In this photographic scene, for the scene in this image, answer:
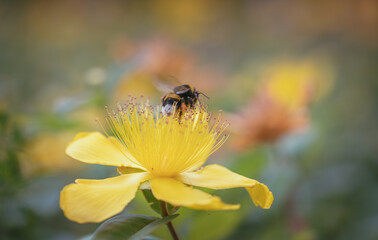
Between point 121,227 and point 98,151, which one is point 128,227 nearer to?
point 121,227

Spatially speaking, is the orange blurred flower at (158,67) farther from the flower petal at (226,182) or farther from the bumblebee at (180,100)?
the flower petal at (226,182)

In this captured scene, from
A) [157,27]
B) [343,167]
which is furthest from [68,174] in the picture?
[157,27]

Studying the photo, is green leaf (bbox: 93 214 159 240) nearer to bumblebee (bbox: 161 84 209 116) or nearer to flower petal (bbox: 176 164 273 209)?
flower petal (bbox: 176 164 273 209)

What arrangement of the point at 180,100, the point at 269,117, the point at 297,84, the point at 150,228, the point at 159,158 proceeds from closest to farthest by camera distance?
the point at 150,228, the point at 159,158, the point at 180,100, the point at 269,117, the point at 297,84

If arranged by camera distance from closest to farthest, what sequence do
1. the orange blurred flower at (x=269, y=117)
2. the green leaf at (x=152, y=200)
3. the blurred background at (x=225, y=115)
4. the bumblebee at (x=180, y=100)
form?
the green leaf at (x=152, y=200), the bumblebee at (x=180, y=100), the blurred background at (x=225, y=115), the orange blurred flower at (x=269, y=117)

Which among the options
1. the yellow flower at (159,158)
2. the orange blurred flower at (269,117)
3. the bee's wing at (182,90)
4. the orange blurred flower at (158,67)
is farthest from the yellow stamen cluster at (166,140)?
the orange blurred flower at (158,67)

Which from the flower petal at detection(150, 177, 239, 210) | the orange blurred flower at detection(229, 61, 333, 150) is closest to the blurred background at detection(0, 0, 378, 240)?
the orange blurred flower at detection(229, 61, 333, 150)

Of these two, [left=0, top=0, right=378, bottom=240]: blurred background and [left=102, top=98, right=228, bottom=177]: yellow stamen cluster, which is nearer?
[left=102, top=98, right=228, bottom=177]: yellow stamen cluster

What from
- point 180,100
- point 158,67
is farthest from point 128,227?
point 158,67
